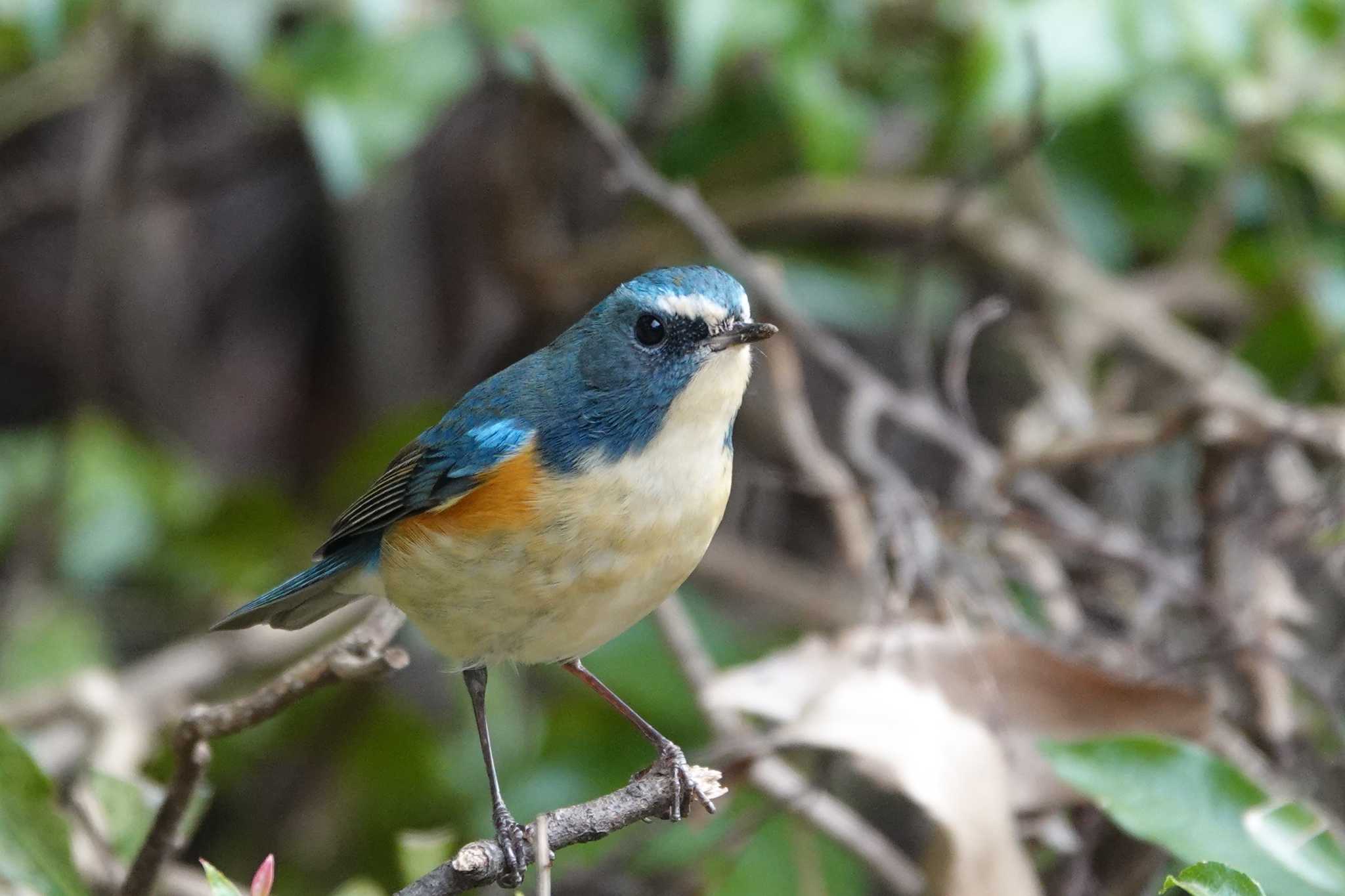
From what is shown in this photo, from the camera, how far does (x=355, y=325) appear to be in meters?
6.43

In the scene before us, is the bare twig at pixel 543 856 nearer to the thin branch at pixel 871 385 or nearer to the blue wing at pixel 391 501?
the blue wing at pixel 391 501

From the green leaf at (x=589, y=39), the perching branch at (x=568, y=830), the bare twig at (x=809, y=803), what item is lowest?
the bare twig at (x=809, y=803)

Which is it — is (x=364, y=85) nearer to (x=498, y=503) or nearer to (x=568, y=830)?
(x=498, y=503)

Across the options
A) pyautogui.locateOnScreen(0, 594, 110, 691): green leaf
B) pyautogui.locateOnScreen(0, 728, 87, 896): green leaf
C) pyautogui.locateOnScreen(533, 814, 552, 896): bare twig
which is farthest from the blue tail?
pyautogui.locateOnScreen(0, 594, 110, 691): green leaf

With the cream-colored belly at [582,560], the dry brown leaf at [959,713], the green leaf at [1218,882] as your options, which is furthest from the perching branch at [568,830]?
the green leaf at [1218,882]

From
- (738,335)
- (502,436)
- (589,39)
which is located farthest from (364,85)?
(738,335)

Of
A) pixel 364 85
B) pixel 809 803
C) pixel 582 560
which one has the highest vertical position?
pixel 364 85

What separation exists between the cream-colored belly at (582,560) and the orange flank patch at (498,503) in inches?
0.8

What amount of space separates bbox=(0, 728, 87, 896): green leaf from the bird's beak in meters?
1.56

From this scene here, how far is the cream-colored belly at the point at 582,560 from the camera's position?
267 centimetres

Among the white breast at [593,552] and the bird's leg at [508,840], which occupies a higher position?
the white breast at [593,552]

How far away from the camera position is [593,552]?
2.67 meters

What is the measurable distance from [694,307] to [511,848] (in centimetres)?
110

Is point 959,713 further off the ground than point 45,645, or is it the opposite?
point 45,645
